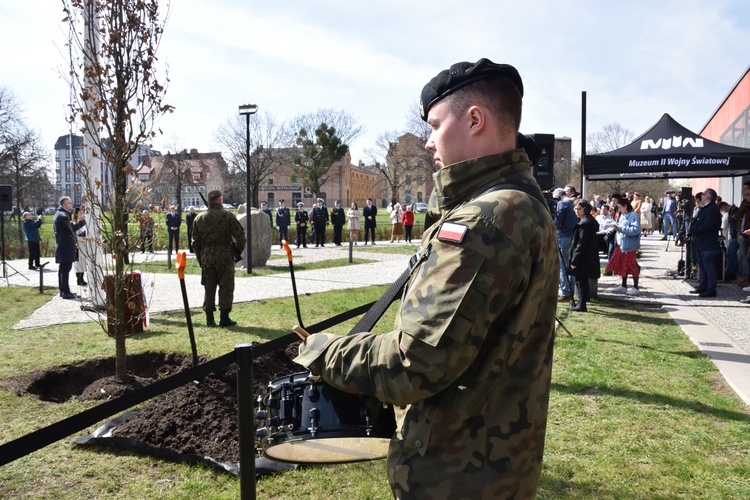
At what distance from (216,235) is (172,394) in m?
4.27

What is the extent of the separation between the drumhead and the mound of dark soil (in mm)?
Result: 2120

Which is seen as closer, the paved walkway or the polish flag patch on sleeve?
the polish flag patch on sleeve

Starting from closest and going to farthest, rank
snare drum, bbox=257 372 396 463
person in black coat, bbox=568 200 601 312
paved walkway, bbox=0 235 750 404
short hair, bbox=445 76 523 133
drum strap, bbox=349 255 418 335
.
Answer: short hair, bbox=445 76 523 133, drum strap, bbox=349 255 418 335, snare drum, bbox=257 372 396 463, paved walkway, bbox=0 235 750 404, person in black coat, bbox=568 200 601 312

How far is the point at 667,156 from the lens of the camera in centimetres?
1280

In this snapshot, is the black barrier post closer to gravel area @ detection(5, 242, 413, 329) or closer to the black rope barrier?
the black rope barrier

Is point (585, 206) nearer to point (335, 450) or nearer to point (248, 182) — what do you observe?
point (335, 450)

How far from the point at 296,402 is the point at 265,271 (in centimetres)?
1620

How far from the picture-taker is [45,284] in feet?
52.4

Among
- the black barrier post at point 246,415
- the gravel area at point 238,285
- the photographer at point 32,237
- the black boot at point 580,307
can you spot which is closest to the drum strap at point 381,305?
the black barrier post at point 246,415

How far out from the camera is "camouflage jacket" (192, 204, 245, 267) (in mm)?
9570

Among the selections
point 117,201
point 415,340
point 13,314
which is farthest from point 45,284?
point 415,340

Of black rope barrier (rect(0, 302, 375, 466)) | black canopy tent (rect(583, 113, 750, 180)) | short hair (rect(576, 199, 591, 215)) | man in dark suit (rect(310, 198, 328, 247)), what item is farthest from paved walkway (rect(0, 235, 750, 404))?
man in dark suit (rect(310, 198, 328, 247))

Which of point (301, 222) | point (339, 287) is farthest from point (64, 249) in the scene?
point (301, 222)

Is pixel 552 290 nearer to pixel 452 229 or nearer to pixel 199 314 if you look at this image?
pixel 452 229
